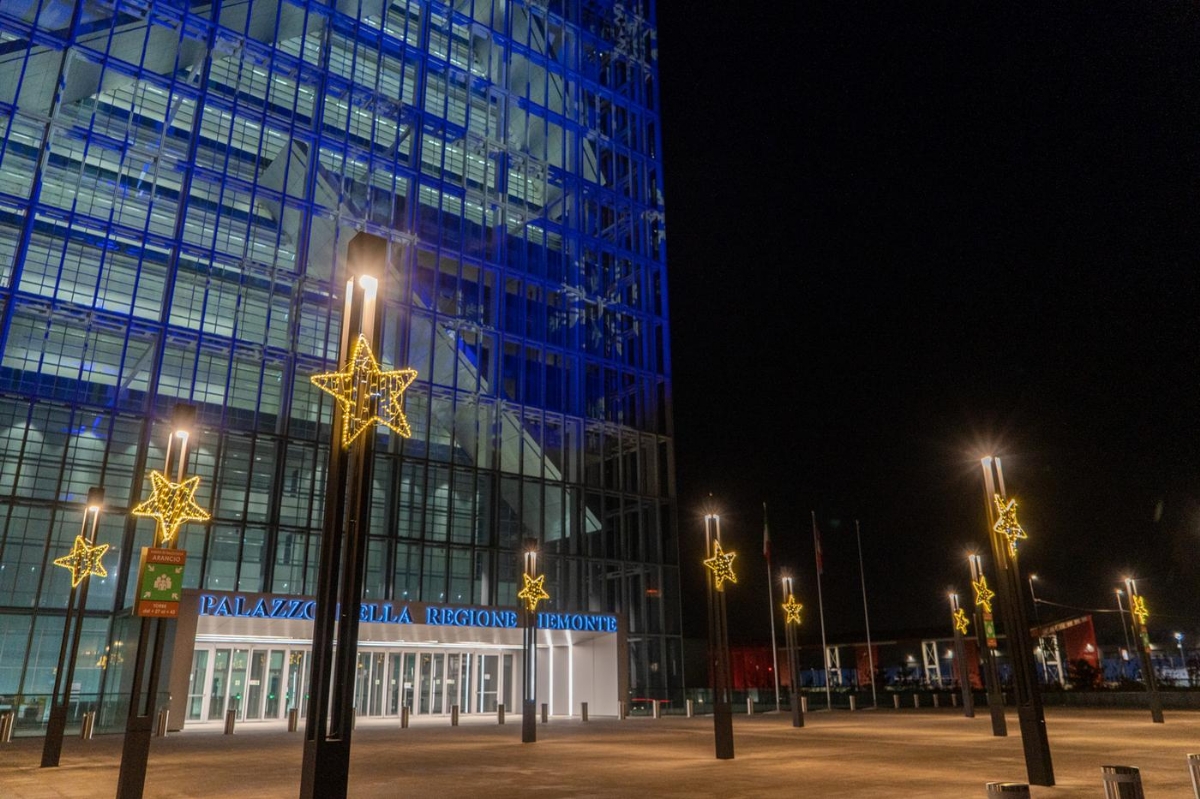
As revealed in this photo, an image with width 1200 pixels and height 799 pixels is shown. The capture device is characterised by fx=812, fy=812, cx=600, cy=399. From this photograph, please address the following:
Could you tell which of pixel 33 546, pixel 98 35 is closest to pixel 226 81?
pixel 98 35

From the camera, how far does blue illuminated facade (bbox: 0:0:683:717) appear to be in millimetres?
35719

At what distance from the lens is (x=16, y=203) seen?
115 ft

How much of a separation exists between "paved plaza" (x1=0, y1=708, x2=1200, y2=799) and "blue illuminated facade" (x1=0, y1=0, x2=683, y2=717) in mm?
11344

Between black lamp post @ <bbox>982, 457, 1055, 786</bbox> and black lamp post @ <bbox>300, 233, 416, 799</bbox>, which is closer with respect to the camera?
black lamp post @ <bbox>300, 233, 416, 799</bbox>

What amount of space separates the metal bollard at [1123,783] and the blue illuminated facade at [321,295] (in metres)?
31.2

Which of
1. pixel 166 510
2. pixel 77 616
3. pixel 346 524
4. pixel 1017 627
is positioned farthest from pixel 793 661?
pixel 346 524

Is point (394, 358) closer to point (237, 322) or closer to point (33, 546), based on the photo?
point (237, 322)

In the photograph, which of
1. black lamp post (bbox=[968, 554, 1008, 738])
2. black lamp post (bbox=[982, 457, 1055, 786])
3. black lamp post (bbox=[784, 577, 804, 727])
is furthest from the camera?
black lamp post (bbox=[784, 577, 804, 727])

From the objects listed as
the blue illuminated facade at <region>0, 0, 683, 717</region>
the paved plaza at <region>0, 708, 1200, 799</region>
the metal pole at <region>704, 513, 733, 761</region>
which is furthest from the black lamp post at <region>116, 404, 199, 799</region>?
the blue illuminated facade at <region>0, 0, 683, 717</region>

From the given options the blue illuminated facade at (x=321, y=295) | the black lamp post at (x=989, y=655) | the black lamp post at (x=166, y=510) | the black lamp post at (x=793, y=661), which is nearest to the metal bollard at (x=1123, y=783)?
the black lamp post at (x=166, y=510)

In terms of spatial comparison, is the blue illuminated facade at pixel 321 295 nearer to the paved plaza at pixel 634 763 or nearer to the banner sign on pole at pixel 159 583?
the paved plaza at pixel 634 763

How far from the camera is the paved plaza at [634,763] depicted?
14.0 meters

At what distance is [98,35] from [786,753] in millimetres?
42496

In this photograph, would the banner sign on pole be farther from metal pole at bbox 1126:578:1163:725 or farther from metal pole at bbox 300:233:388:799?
metal pole at bbox 1126:578:1163:725
